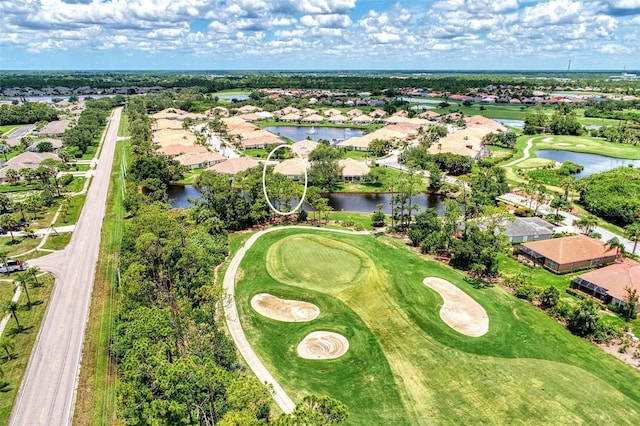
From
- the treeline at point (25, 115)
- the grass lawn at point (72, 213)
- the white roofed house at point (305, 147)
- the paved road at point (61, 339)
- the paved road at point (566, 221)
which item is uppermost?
the treeline at point (25, 115)

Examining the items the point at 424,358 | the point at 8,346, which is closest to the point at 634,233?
the point at 424,358

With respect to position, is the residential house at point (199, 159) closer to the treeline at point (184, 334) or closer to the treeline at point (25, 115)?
the treeline at point (184, 334)

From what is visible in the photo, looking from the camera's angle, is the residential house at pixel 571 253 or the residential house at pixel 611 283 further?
the residential house at pixel 571 253

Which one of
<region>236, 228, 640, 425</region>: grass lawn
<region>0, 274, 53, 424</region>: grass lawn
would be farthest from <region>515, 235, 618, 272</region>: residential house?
<region>0, 274, 53, 424</region>: grass lawn

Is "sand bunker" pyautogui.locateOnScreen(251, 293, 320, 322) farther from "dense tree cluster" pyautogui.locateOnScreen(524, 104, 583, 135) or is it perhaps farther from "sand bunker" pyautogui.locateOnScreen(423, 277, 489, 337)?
"dense tree cluster" pyautogui.locateOnScreen(524, 104, 583, 135)

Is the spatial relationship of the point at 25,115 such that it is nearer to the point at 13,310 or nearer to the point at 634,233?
the point at 13,310

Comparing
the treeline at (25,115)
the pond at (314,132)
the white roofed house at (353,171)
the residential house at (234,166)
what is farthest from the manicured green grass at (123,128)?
the white roofed house at (353,171)
